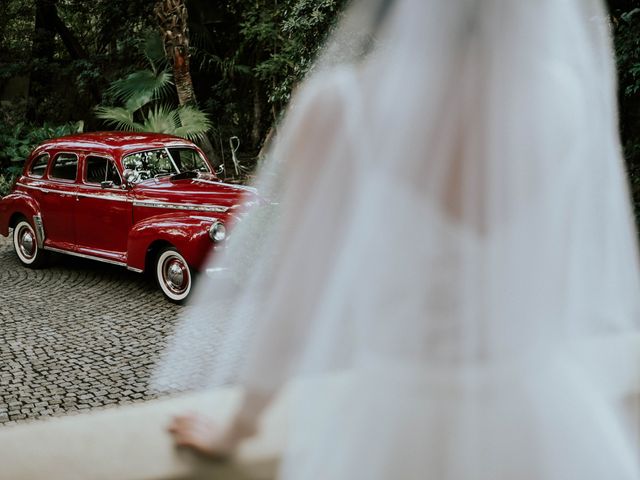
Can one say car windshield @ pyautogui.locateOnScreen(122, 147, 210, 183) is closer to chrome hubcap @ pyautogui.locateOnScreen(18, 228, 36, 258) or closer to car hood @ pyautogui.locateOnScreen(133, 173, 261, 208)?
car hood @ pyautogui.locateOnScreen(133, 173, 261, 208)

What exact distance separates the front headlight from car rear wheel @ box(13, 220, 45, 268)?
2977 mm

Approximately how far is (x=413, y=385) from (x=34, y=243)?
8126 mm

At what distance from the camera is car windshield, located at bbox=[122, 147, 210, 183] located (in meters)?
7.27

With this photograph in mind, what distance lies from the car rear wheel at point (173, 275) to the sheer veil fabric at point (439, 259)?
550cm

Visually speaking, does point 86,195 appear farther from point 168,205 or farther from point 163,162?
point 168,205

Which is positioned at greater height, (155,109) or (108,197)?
(155,109)

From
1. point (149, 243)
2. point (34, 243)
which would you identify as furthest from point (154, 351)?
point (34, 243)

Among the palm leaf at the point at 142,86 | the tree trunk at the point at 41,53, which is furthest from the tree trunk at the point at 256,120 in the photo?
→ the tree trunk at the point at 41,53

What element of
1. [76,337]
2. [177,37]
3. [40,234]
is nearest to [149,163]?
[40,234]

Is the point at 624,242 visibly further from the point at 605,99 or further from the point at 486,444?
the point at 486,444

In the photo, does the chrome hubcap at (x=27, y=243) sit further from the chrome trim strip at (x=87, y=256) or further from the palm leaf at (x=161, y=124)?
the palm leaf at (x=161, y=124)

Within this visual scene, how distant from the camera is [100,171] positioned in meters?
7.49

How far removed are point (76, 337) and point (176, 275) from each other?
1189 millimetres

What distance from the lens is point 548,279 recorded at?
1015 millimetres
